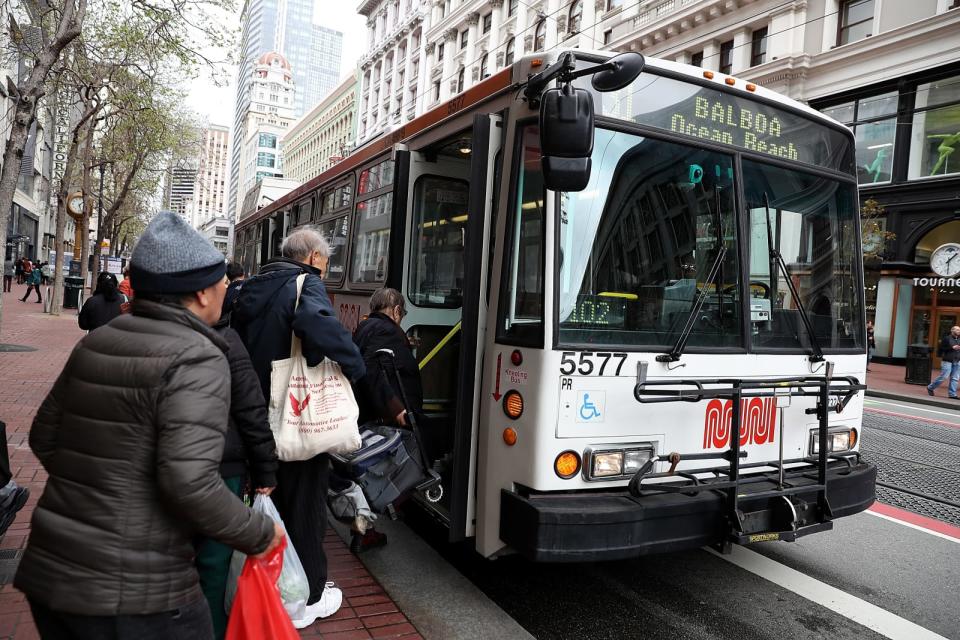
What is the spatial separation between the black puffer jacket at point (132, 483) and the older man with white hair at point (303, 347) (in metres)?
1.40

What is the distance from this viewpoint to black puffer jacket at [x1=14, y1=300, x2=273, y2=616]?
180cm

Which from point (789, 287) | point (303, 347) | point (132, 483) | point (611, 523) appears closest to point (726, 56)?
point (789, 287)

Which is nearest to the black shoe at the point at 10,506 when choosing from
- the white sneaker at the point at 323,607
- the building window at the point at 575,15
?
the white sneaker at the point at 323,607

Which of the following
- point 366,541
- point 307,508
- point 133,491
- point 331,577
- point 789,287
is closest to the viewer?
point 133,491

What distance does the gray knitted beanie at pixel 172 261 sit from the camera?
2.00m

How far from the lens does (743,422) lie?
4016 millimetres

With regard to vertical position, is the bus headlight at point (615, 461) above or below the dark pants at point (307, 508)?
above

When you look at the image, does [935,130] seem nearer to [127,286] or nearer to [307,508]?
[127,286]

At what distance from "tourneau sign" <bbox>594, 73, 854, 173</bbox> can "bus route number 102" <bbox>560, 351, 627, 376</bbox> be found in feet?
4.15

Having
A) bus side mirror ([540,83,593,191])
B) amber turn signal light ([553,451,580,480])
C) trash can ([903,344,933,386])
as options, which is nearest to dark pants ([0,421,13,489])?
amber turn signal light ([553,451,580,480])

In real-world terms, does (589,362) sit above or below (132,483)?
above

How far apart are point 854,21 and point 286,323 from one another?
26.3 m

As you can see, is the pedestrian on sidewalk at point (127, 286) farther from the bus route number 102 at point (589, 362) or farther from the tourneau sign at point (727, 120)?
the tourneau sign at point (727, 120)

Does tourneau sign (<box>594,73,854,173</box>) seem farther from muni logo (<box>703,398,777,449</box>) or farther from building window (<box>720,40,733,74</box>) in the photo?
Result: building window (<box>720,40,733,74</box>)
